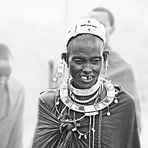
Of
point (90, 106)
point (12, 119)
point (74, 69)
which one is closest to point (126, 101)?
point (90, 106)

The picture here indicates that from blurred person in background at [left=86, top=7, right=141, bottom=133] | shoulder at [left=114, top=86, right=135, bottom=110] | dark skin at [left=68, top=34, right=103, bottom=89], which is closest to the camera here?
dark skin at [left=68, top=34, right=103, bottom=89]

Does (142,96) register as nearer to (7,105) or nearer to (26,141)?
(26,141)

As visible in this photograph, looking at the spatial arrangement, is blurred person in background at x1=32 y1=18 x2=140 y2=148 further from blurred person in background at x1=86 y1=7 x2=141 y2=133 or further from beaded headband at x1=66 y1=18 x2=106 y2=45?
blurred person in background at x1=86 y1=7 x2=141 y2=133

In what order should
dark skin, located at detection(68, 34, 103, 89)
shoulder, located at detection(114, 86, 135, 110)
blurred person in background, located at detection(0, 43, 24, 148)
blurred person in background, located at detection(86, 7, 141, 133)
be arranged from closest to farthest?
1. dark skin, located at detection(68, 34, 103, 89)
2. shoulder, located at detection(114, 86, 135, 110)
3. blurred person in background, located at detection(86, 7, 141, 133)
4. blurred person in background, located at detection(0, 43, 24, 148)

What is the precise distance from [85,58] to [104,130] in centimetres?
41

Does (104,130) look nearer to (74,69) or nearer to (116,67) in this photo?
(74,69)

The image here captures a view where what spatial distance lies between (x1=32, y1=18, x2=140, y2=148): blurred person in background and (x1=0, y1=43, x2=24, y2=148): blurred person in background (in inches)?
119

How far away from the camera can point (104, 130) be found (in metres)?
2.83

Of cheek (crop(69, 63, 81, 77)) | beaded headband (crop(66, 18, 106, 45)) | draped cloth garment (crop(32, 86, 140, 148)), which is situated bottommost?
draped cloth garment (crop(32, 86, 140, 148))

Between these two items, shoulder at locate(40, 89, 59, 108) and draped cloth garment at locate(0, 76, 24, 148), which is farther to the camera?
draped cloth garment at locate(0, 76, 24, 148)

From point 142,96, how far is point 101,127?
6.06m

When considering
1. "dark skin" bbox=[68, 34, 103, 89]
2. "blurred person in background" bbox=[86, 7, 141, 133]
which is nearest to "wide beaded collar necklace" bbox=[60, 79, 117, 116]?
"dark skin" bbox=[68, 34, 103, 89]

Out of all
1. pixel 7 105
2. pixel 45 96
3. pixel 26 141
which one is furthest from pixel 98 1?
pixel 45 96

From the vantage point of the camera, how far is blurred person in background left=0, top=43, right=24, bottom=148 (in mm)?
5922
